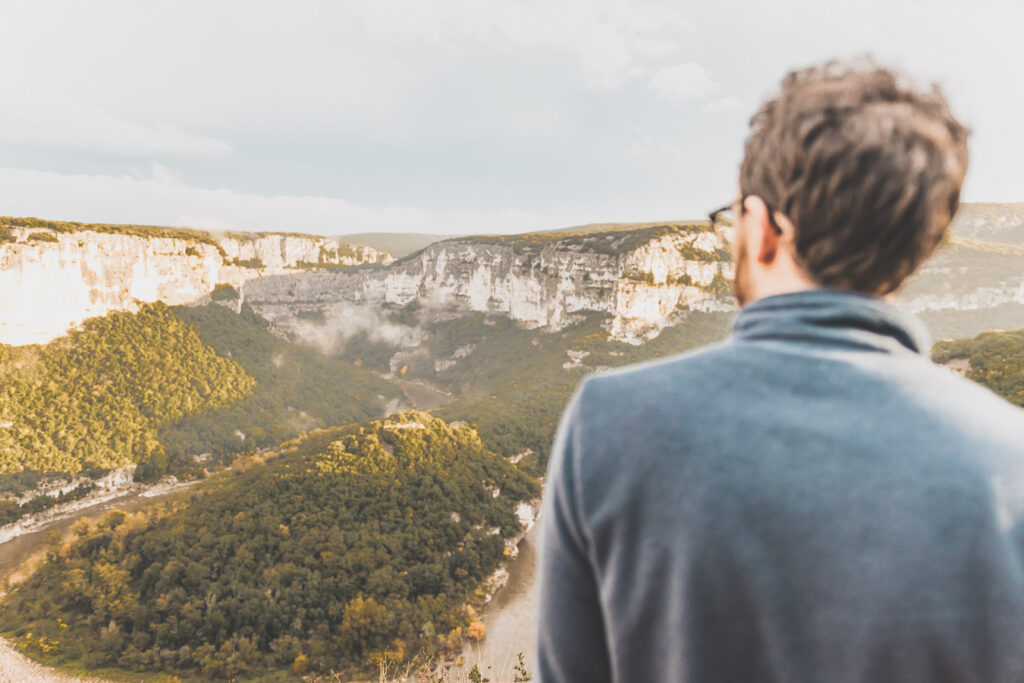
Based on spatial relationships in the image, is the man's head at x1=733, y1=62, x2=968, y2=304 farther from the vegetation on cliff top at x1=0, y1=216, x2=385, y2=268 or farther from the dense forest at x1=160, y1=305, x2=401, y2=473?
the vegetation on cliff top at x1=0, y1=216, x2=385, y2=268

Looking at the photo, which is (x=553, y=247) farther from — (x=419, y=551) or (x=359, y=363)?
(x=419, y=551)

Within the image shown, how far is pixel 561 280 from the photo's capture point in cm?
4675

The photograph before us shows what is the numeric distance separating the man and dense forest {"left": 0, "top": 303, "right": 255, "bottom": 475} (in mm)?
36573

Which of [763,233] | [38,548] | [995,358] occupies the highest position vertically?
[763,233]

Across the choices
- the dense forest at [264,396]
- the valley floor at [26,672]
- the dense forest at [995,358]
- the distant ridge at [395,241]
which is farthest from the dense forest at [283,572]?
the distant ridge at [395,241]

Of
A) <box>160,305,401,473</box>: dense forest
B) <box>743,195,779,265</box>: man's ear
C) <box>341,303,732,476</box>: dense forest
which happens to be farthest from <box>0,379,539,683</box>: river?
<box>743,195,779,265</box>: man's ear

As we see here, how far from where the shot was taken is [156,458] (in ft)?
98.5

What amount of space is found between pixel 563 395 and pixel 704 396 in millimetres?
33550

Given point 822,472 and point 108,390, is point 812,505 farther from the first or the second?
point 108,390

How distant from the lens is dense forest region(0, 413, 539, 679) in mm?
15312

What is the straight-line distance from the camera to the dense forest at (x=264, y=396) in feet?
109

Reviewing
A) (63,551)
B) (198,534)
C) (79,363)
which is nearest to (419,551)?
(198,534)

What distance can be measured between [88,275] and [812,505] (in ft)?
162

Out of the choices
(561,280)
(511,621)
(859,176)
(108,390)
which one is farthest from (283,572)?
(561,280)
